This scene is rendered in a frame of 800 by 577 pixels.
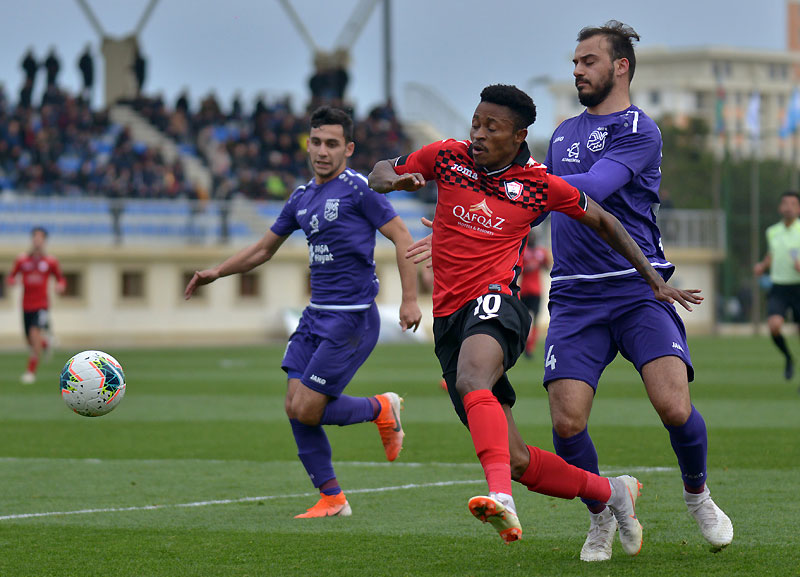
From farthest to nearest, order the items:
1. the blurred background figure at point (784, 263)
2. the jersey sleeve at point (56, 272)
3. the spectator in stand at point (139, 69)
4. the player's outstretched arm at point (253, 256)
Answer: the spectator in stand at point (139, 69), the jersey sleeve at point (56, 272), the blurred background figure at point (784, 263), the player's outstretched arm at point (253, 256)

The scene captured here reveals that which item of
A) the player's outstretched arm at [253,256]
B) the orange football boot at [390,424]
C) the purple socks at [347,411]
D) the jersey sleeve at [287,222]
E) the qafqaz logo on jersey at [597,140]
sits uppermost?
the qafqaz logo on jersey at [597,140]

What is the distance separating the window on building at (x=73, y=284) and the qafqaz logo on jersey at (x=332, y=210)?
2932 centimetres

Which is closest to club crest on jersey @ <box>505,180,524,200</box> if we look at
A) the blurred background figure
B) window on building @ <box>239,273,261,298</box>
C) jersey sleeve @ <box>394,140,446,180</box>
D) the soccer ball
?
jersey sleeve @ <box>394,140,446,180</box>

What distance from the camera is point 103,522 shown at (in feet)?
25.1

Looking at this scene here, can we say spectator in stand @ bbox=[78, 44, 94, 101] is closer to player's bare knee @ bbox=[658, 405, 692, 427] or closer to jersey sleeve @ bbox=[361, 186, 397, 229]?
jersey sleeve @ bbox=[361, 186, 397, 229]

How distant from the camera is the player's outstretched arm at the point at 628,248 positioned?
6078 mm

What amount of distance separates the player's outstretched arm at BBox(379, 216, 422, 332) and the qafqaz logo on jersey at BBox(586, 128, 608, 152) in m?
1.28

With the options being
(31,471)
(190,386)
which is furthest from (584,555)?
(190,386)

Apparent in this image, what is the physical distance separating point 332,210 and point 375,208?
26cm

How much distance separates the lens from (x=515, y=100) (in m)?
6.01

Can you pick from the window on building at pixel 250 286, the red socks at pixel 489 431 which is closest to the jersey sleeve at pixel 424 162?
the red socks at pixel 489 431

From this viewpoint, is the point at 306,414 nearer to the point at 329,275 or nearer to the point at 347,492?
the point at 329,275

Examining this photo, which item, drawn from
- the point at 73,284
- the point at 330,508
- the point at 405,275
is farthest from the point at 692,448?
the point at 73,284

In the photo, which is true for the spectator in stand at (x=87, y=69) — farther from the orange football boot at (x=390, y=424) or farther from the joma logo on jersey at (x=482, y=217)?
the joma logo on jersey at (x=482, y=217)
